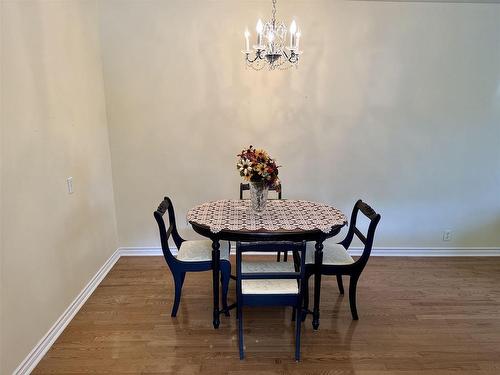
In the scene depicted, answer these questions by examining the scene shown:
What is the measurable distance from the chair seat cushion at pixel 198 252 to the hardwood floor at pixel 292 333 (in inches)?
19.2

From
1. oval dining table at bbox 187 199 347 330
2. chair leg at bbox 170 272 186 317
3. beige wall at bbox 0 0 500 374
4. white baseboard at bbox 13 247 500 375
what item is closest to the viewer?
oval dining table at bbox 187 199 347 330

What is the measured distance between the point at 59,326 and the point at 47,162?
47.1 inches

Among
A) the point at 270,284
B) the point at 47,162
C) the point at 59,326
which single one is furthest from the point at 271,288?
the point at 47,162

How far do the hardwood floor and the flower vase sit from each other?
0.86 m

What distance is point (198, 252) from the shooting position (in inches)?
95.0

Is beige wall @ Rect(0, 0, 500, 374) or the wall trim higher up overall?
beige wall @ Rect(0, 0, 500, 374)

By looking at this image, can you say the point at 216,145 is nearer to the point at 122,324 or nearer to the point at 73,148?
the point at 73,148

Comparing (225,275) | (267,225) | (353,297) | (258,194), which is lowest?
(353,297)

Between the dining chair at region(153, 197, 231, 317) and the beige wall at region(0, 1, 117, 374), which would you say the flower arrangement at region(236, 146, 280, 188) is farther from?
the beige wall at region(0, 1, 117, 374)

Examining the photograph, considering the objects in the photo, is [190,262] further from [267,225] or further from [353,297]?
[353,297]

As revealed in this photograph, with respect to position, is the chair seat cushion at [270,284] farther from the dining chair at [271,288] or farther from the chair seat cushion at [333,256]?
the chair seat cushion at [333,256]

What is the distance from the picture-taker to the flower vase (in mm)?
2346

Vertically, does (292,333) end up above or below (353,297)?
below

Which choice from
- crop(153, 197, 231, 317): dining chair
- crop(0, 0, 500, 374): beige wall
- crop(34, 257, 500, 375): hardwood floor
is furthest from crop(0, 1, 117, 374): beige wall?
crop(153, 197, 231, 317): dining chair
